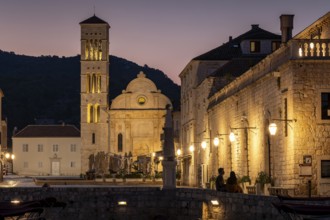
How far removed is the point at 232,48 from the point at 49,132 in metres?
70.3

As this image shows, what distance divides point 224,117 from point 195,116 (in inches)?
738

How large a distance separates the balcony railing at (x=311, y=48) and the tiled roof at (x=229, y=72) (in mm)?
A: 26226

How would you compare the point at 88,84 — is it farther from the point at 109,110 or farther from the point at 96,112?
the point at 109,110

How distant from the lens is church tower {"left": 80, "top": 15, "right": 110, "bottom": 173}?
10619cm

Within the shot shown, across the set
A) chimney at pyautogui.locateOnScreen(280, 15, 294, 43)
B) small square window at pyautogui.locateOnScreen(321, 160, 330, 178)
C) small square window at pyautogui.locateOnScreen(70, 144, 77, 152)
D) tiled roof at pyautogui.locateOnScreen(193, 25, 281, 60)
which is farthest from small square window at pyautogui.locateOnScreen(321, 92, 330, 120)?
small square window at pyautogui.locateOnScreen(70, 144, 77, 152)

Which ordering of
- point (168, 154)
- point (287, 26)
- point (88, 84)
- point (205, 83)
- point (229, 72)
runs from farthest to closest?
1. point (88, 84)
2. point (205, 83)
3. point (229, 72)
4. point (287, 26)
5. point (168, 154)

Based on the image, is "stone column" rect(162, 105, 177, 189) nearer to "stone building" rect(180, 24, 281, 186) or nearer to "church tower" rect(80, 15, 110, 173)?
"stone building" rect(180, 24, 281, 186)

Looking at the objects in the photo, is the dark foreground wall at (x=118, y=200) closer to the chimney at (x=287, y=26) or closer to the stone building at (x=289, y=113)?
the stone building at (x=289, y=113)

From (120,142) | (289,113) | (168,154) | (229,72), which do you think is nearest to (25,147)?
(120,142)

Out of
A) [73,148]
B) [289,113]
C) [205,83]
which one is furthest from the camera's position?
[73,148]

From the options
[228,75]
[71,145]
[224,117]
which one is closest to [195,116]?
[228,75]

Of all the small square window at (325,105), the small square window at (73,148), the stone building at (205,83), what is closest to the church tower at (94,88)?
the small square window at (73,148)

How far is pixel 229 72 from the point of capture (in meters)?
61.4

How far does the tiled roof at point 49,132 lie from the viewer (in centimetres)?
13425
